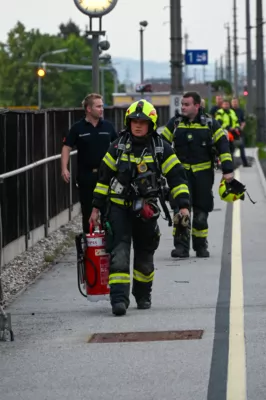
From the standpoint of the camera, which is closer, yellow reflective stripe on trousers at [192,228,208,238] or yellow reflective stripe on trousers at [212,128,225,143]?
yellow reflective stripe on trousers at [212,128,225,143]

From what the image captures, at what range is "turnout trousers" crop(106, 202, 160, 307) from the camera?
1100cm

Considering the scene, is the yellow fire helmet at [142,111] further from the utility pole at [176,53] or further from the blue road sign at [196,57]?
the blue road sign at [196,57]

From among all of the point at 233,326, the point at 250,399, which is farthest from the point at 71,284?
the point at 250,399

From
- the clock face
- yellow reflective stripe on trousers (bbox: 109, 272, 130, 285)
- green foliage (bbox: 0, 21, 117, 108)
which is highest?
green foliage (bbox: 0, 21, 117, 108)

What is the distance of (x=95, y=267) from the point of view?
37.0 ft

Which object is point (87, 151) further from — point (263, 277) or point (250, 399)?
point (250, 399)

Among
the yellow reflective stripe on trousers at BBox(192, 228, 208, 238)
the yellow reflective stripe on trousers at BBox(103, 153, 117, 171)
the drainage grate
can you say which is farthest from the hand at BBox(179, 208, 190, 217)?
the yellow reflective stripe on trousers at BBox(192, 228, 208, 238)

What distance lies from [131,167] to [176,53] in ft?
65.1

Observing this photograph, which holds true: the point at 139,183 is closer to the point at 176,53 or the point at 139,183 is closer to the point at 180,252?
the point at 180,252

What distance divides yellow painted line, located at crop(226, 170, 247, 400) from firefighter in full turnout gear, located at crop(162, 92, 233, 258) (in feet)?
1.69

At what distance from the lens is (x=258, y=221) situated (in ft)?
64.8

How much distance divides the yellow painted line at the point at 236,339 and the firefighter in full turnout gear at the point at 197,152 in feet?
1.69

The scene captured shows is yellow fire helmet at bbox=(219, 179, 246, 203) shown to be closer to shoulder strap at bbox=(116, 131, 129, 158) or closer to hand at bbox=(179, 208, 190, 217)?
hand at bbox=(179, 208, 190, 217)

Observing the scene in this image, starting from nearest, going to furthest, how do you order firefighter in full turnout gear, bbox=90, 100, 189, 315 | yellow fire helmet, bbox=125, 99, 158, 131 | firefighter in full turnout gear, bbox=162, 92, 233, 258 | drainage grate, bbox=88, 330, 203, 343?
drainage grate, bbox=88, 330, 203, 343
yellow fire helmet, bbox=125, 99, 158, 131
firefighter in full turnout gear, bbox=90, 100, 189, 315
firefighter in full turnout gear, bbox=162, 92, 233, 258
